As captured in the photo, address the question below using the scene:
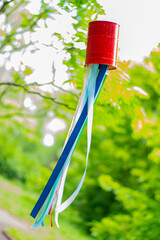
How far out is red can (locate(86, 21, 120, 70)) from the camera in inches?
57.6

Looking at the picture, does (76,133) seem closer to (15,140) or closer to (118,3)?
(118,3)

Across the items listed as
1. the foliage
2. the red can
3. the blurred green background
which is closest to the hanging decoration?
the red can

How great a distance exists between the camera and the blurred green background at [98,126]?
6.37 feet

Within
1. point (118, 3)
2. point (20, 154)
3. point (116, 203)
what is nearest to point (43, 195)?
point (118, 3)

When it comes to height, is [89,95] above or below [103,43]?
Result: below

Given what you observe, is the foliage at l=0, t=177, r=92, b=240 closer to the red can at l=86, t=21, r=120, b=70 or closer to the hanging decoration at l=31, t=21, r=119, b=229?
the hanging decoration at l=31, t=21, r=119, b=229

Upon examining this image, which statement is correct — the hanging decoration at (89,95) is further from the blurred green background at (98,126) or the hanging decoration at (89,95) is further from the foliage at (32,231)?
the foliage at (32,231)

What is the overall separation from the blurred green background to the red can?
1.25 ft

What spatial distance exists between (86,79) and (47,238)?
187 cm

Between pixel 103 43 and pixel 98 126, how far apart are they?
2250 millimetres

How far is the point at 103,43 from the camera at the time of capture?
1.46 m

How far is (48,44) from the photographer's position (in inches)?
81.4

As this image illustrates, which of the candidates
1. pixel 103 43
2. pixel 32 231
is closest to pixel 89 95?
pixel 103 43

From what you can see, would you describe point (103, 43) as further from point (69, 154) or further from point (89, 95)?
point (69, 154)
